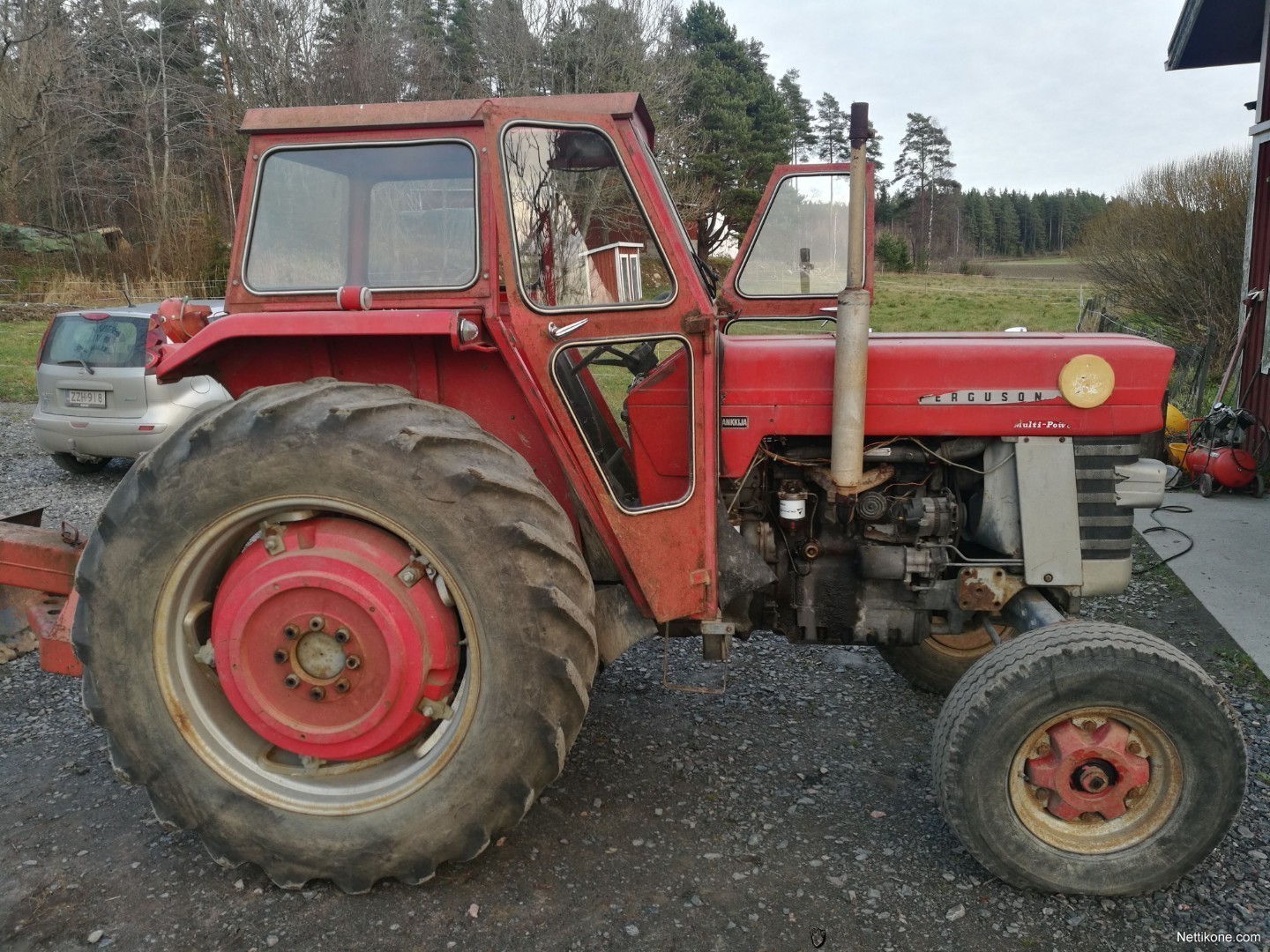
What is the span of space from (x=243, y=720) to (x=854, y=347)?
2.13 meters

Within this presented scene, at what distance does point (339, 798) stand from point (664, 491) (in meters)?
1.33

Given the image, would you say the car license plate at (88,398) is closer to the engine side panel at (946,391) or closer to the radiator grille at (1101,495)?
the engine side panel at (946,391)

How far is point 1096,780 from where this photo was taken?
2.45 metres

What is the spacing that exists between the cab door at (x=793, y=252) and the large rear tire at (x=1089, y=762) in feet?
5.38

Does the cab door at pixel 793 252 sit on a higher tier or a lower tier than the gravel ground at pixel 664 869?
higher

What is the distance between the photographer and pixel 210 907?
2.48 metres

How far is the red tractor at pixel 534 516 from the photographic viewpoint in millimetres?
2363

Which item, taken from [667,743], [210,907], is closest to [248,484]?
[210,907]

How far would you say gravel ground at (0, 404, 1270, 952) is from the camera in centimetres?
239

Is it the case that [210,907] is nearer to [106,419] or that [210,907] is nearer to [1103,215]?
[106,419]

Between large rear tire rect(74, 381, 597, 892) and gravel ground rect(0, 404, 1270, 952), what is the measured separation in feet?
0.58

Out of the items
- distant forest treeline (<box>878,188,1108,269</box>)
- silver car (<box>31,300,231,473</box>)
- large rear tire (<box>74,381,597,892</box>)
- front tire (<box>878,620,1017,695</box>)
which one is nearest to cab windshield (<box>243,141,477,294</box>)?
large rear tire (<box>74,381,597,892</box>)

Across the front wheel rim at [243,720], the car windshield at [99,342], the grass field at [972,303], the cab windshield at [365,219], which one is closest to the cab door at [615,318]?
the cab windshield at [365,219]

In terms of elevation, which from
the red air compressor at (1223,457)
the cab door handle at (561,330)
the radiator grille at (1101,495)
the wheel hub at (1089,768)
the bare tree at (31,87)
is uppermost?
the bare tree at (31,87)
